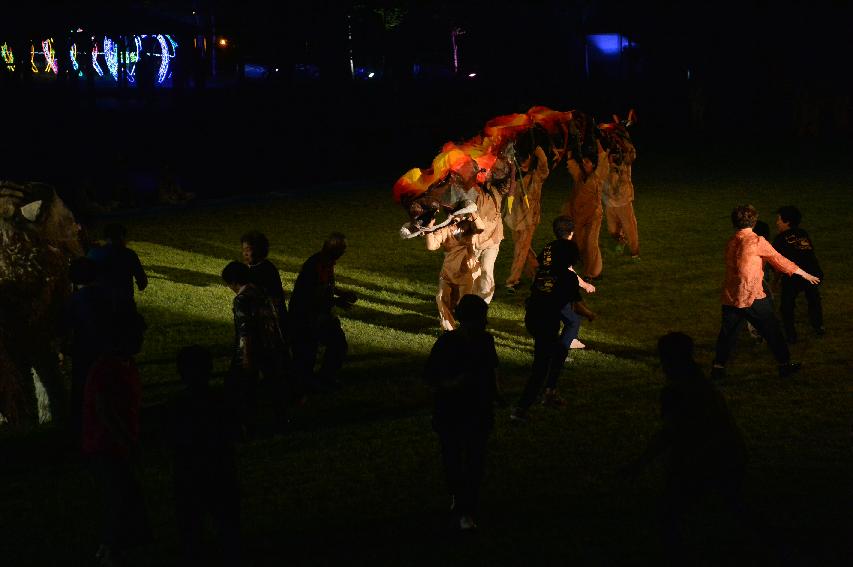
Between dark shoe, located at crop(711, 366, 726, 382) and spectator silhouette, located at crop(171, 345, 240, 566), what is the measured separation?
6.34 m

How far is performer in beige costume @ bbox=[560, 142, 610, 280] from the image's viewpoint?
17594 millimetres

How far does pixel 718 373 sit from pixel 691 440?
17.2ft

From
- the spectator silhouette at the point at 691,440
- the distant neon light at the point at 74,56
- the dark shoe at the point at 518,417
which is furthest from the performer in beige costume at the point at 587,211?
the distant neon light at the point at 74,56

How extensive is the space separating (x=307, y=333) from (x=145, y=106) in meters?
23.5

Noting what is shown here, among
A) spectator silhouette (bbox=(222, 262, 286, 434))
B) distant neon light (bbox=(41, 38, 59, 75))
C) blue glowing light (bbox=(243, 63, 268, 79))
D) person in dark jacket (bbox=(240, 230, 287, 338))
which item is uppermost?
distant neon light (bbox=(41, 38, 59, 75))

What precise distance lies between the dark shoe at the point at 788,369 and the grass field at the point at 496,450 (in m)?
0.16

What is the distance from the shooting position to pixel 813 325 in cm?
1396

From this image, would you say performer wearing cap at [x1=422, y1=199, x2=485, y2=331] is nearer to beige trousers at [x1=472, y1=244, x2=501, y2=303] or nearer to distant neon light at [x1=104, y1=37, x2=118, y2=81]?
beige trousers at [x1=472, y1=244, x2=501, y2=303]

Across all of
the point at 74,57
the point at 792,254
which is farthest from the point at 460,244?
the point at 74,57

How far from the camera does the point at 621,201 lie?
18875mm

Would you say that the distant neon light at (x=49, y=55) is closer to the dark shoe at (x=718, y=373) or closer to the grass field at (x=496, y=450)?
the grass field at (x=496, y=450)

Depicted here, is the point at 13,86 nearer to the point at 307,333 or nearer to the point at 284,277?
the point at 284,277

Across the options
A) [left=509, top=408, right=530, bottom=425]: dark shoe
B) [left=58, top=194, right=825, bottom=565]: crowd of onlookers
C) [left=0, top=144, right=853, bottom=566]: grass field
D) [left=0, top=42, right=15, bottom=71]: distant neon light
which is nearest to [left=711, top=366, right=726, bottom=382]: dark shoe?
[left=0, top=144, right=853, bottom=566]: grass field

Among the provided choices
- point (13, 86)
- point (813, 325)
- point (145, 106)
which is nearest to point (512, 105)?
point (145, 106)
